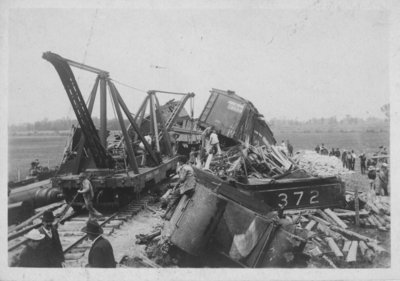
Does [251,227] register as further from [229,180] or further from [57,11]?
[57,11]

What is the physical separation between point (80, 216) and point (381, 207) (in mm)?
7878

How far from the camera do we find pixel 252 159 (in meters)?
9.43

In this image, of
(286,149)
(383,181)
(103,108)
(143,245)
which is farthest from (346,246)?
(286,149)

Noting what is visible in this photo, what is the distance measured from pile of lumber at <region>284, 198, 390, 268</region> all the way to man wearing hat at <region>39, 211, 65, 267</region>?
4.09 metres

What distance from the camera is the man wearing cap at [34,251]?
4.41m

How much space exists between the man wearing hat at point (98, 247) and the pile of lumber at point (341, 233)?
10.7ft

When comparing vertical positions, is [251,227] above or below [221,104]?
below

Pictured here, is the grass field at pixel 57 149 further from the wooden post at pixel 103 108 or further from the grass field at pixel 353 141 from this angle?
the wooden post at pixel 103 108

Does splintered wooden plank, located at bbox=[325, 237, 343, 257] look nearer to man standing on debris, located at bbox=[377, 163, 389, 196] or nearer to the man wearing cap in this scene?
man standing on debris, located at bbox=[377, 163, 389, 196]

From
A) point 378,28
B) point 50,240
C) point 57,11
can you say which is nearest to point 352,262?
point 378,28

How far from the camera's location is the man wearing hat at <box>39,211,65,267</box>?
4676mm

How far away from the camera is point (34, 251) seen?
4699 mm

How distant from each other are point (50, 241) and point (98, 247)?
110 cm
